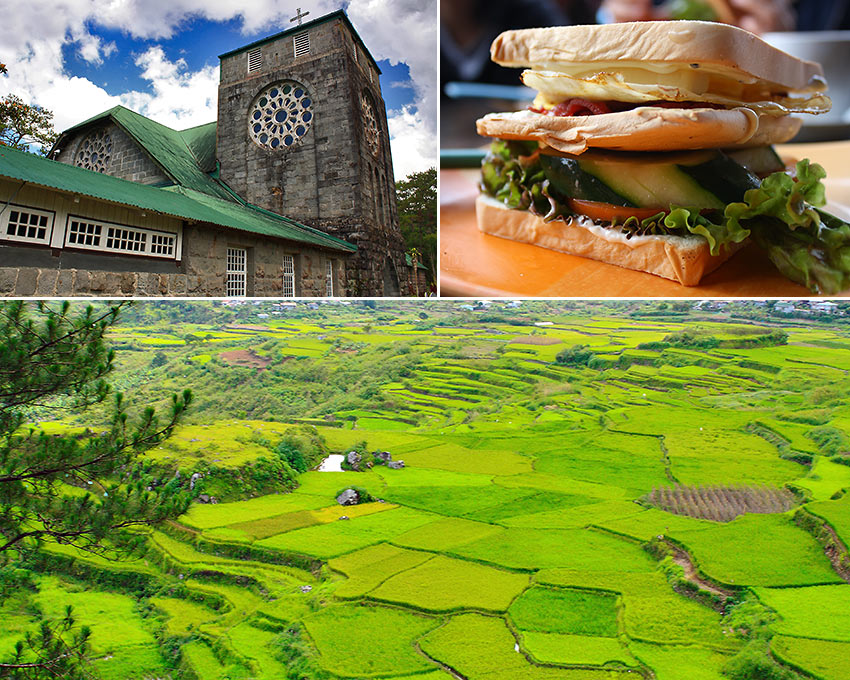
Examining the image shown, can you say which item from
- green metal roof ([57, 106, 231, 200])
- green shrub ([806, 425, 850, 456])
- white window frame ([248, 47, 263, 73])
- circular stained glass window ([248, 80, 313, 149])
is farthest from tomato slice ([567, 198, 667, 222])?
green shrub ([806, 425, 850, 456])

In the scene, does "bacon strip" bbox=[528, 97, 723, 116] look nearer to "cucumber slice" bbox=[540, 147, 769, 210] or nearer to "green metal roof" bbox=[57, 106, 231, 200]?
"cucumber slice" bbox=[540, 147, 769, 210]

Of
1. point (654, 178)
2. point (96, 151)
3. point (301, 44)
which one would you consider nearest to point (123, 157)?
point (96, 151)

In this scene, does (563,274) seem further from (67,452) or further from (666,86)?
(67,452)

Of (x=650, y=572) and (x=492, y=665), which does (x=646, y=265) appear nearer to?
(x=492, y=665)

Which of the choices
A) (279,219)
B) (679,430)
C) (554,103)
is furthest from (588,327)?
(554,103)

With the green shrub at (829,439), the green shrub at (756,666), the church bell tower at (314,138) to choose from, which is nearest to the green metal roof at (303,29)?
the church bell tower at (314,138)

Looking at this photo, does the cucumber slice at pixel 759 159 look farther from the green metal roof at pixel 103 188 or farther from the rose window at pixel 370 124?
the rose window at pixel 370 124
